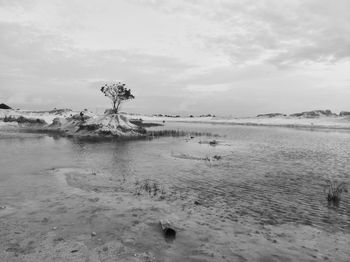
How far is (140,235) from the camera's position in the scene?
959cm

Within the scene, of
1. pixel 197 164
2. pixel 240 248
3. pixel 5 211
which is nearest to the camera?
pixel 240 248

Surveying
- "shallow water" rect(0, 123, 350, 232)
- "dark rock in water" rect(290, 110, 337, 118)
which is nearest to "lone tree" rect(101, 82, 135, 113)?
"shallow water" rect(0, 123, 350, 232)

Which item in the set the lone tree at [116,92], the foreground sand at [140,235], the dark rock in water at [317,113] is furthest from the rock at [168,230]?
the dark rock in water at [317,113]

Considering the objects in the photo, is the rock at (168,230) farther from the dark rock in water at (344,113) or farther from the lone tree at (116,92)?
the dark rock in water at (344,113)

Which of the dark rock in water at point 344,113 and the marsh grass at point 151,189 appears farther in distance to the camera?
the dark rock in water at point 344,113

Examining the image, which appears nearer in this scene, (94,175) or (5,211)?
(5,211)

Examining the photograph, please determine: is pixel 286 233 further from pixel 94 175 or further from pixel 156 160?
pixel 156 160

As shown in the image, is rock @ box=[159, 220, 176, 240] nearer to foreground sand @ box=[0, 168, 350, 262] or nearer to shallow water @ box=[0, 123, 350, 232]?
foreground sand @ box=[0, 168, 350, 262]

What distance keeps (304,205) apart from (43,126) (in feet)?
234

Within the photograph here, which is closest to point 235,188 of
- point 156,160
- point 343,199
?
point 343,199

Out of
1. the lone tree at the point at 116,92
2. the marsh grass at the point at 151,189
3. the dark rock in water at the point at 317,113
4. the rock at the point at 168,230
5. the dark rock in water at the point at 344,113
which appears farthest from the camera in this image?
the dark rock in water at the point at 317,113

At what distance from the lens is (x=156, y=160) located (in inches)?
1019

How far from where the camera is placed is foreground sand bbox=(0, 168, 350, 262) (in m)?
8.29

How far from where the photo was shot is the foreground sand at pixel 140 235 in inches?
326
